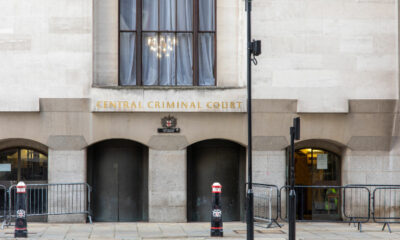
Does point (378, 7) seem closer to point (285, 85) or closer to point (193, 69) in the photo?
point (285, 85)

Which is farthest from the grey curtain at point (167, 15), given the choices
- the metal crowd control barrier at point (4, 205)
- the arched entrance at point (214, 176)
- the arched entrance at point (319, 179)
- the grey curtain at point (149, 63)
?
the metal crowd control barrier at point (4, 205)

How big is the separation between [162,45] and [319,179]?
6.61m

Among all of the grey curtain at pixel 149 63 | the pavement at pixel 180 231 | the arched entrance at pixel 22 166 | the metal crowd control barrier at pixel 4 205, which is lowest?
the pavement at pixel 180 231

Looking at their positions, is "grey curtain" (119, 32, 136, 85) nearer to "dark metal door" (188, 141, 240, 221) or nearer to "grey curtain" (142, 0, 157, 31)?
"grey curtain" (142, 0, 157, 31)

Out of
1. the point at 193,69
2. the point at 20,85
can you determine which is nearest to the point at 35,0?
the point at 20,85

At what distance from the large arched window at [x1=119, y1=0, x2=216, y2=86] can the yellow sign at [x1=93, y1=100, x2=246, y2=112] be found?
0.88 m

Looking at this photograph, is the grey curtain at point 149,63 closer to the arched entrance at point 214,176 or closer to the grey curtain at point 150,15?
the grey curtain at point 150,15

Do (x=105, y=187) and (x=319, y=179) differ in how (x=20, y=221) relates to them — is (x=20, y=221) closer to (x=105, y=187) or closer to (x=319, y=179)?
(x=105, y=187)

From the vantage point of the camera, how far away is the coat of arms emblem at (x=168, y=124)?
61.7 feet

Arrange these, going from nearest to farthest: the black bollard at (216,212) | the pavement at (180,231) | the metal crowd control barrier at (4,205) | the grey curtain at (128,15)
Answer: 1. the black bollard at (216,212)
2. the pavement at (180,231)
3. the metal crowd control barrier at (4,205)
4. the grey curtain at (128,15)

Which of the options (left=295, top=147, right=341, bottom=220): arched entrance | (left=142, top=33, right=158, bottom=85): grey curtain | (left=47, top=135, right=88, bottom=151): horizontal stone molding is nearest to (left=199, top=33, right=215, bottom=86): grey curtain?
(left=142, top=33, right=158, bottom=85): grey curtain

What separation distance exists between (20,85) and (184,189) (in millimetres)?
5771

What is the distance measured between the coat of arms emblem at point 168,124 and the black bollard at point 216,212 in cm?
363

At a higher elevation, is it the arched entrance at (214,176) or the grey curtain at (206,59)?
the grey curtain at (206,59)
